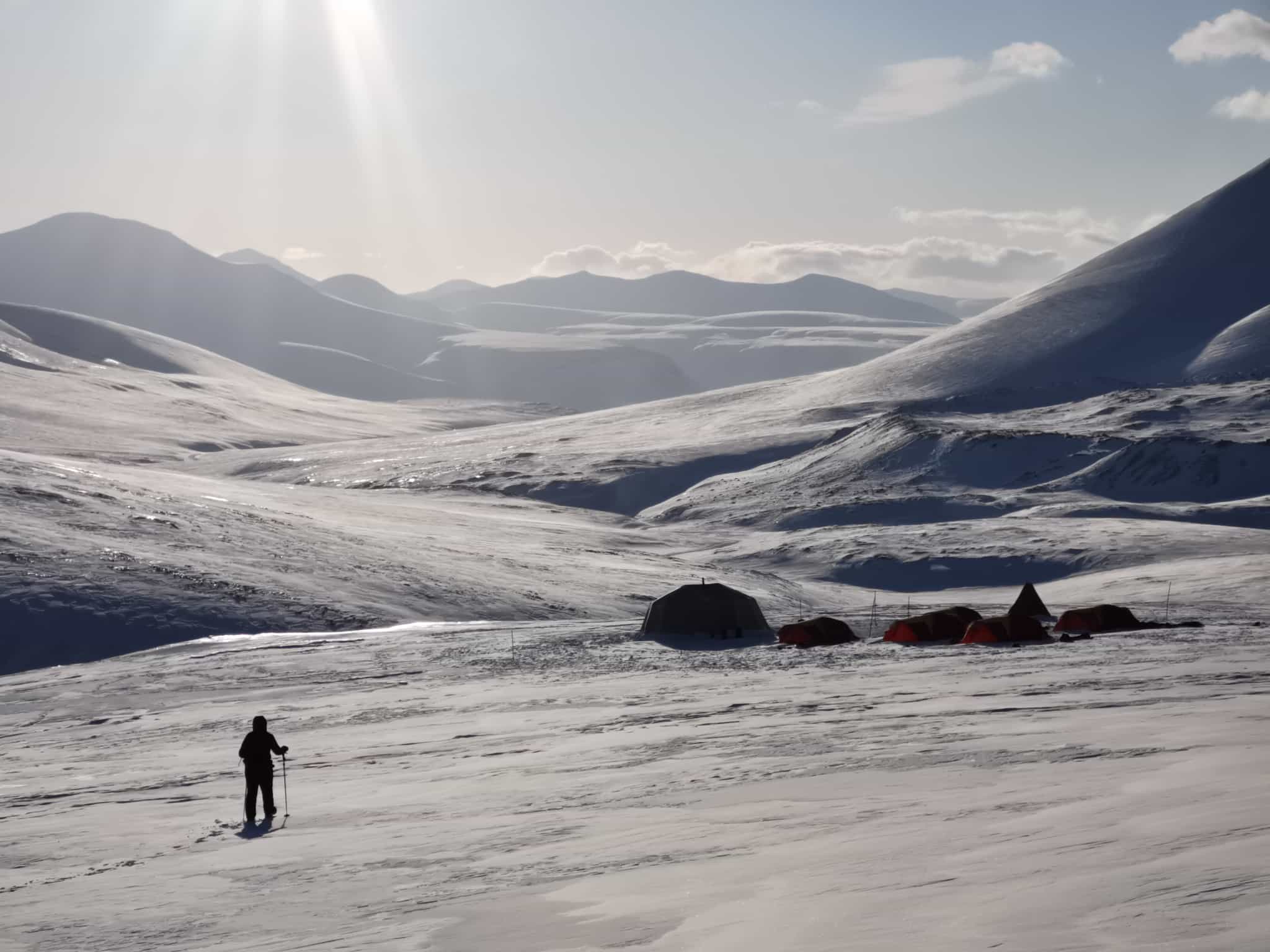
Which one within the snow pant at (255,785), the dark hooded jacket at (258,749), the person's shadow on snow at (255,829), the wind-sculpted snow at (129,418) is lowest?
the person's shadow on snow at (255,829)

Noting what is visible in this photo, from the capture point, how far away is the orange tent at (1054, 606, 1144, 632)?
117 ft

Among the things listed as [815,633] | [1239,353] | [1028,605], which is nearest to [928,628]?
[815,633]

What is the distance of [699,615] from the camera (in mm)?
37281

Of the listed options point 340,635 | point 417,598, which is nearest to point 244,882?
point 340,635

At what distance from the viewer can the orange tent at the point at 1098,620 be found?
3559cm

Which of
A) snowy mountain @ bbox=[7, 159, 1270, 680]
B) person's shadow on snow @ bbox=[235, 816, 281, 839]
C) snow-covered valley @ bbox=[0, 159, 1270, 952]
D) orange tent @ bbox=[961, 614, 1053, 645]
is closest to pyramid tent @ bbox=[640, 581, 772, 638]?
snow-covered valley @ bbox=[0, 159, 1270, 952]

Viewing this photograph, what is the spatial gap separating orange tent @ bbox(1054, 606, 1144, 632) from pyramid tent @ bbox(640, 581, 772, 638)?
29.2 feet

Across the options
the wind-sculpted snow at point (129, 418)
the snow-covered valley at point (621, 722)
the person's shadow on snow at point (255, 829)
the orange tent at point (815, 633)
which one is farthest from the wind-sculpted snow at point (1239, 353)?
the person's shadow on snow at point (255, 829)

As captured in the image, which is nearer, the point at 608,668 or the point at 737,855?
the point at 737,855

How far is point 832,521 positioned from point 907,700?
6245cm

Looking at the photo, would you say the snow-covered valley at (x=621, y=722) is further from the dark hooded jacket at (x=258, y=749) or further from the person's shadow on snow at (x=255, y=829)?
the dark hooded jacket at (x=258, y=749)

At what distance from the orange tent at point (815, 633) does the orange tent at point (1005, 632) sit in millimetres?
3433

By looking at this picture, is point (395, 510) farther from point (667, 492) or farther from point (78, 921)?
point (78, 921)

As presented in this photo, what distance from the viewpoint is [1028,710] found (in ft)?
63.8
